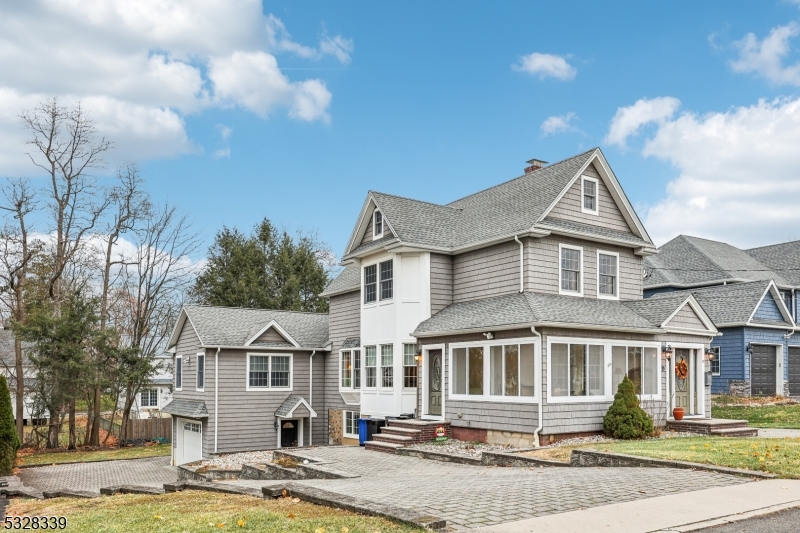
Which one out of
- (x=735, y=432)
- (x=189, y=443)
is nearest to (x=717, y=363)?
(x=735, y=432)

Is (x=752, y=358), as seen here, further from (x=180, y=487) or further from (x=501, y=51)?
(x=180, y=487)

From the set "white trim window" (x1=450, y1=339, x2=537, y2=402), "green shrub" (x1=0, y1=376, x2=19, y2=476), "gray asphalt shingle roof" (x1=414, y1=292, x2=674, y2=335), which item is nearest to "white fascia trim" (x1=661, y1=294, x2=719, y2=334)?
"gray asphalt shingle roof" (x1=414, y1=292, x2=674, y2=335)

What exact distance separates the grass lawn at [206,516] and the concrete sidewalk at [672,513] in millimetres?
1566

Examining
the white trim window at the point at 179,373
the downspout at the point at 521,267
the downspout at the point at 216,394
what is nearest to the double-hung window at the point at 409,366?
the downspout at the point at 521,267

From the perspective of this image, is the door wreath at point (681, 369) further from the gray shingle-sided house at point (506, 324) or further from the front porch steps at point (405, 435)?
the front porch steps at point (405, 435)

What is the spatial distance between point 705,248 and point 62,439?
38.3 m

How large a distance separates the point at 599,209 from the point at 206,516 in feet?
54.6

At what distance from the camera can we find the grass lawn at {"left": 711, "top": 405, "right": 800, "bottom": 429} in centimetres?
2306

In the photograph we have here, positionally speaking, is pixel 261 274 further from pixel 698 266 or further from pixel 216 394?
pixel 698 266

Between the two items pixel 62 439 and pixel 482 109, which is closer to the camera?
pixel 482 109

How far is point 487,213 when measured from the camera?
23750 millimetres

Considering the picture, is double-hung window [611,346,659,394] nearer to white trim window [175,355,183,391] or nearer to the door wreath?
the door wreath

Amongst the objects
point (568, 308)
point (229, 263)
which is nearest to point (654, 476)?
point (568, 308)

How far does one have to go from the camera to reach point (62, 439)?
39.8 m
